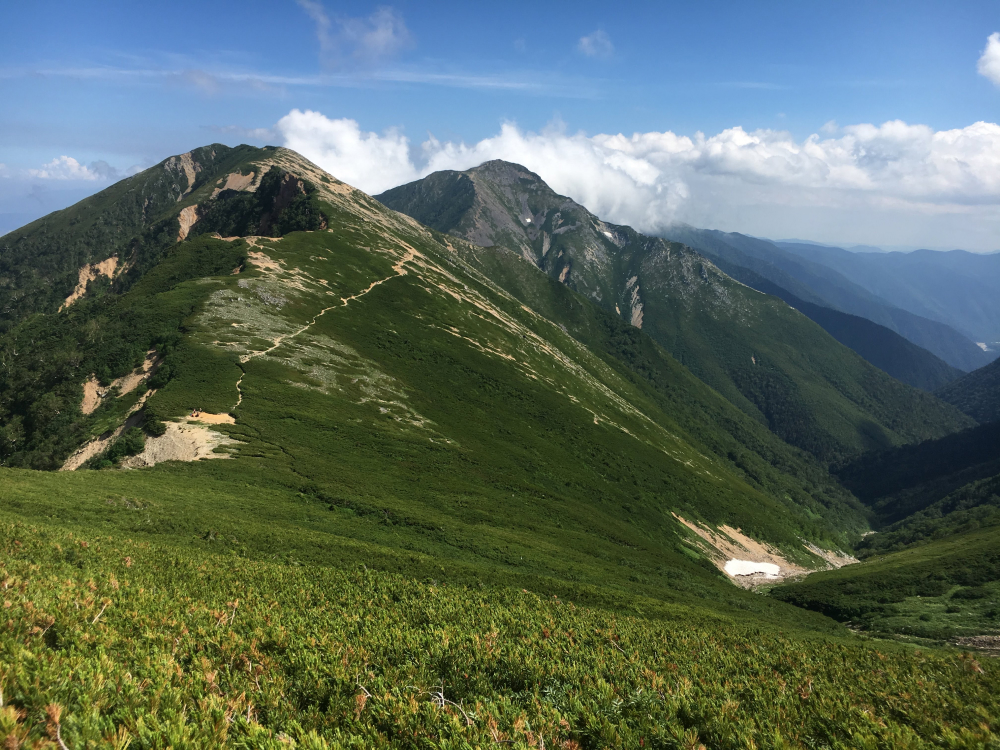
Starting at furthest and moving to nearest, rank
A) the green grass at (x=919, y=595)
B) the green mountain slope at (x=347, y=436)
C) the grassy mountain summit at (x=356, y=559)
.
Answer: the green grass at (x=919, y=595) → the green mountain slope at (x=347, y=436) → the grassy mountain summit at (x=356, y=559)

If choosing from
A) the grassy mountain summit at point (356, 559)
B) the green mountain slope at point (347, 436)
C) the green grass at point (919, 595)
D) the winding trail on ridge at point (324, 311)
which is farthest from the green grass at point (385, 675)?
the winding trail on ridge at point (324, 311)

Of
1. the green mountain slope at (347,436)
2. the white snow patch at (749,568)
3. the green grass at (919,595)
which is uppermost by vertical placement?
the green mountain slope at (347,436)

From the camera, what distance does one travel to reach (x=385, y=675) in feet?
42.1

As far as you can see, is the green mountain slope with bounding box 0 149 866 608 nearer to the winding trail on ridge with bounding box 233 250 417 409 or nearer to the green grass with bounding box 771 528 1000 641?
the winding trail on ridge with bounding box 233 250 417 409

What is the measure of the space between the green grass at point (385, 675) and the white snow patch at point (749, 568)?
7848 centimetres

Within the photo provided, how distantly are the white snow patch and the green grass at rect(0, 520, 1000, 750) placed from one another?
78.5m

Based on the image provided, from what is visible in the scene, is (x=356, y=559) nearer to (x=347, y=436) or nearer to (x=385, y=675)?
(x=385, y=675)

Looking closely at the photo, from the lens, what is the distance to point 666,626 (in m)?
25.5

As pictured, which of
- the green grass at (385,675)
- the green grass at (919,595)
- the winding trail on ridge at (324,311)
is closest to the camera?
the green grass at (385,675)

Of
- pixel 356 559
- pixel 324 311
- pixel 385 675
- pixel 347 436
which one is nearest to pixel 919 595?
pixel 356 559

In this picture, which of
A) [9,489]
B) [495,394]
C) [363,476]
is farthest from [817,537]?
[9,489]

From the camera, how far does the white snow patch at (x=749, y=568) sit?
3530 inches

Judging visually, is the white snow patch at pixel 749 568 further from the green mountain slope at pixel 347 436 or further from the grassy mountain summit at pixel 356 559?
the green mountain slope at pixel 347 436

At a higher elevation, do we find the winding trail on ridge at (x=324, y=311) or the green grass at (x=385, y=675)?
the winding trail on ridge at (x=324, y=311)
